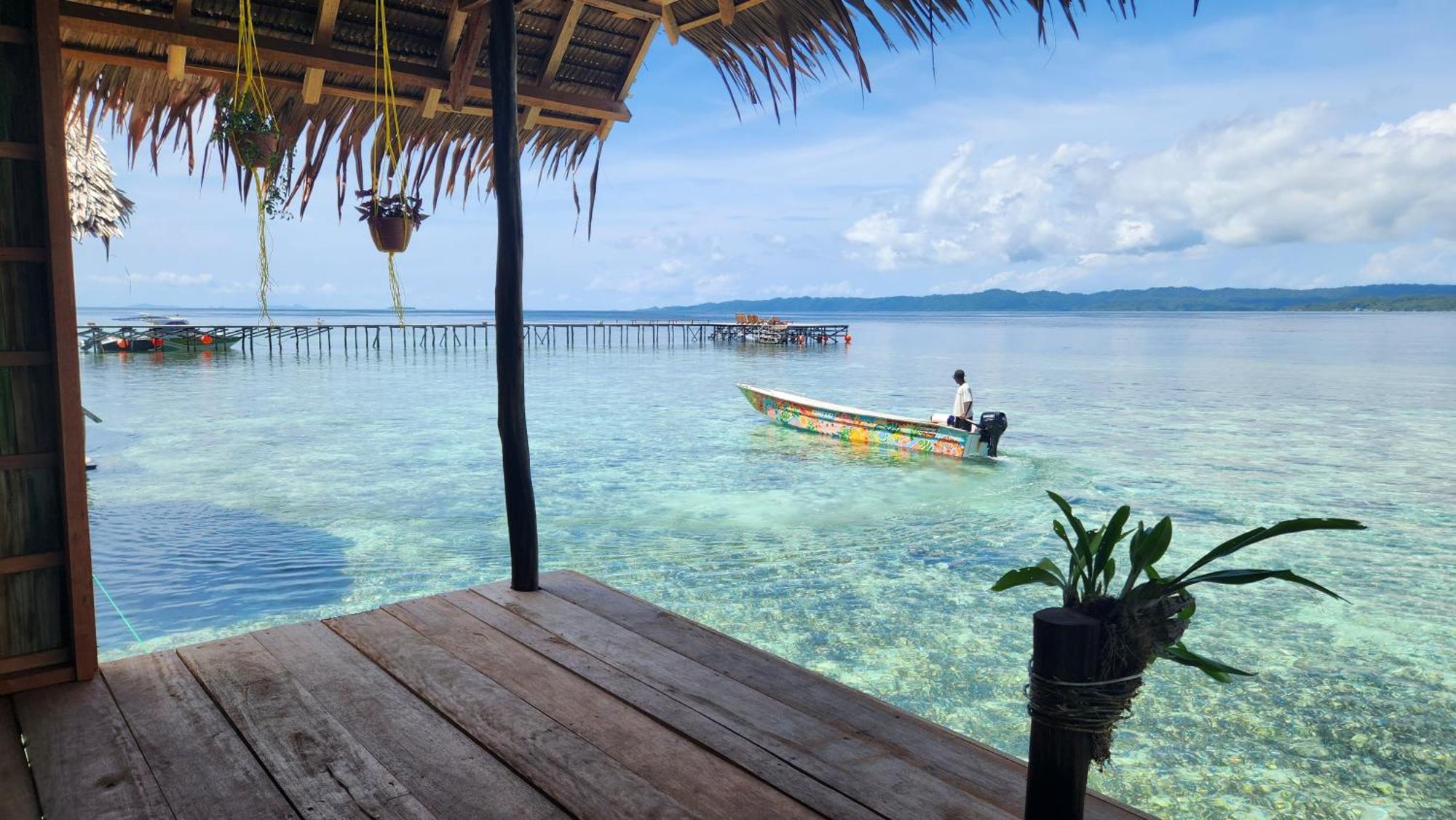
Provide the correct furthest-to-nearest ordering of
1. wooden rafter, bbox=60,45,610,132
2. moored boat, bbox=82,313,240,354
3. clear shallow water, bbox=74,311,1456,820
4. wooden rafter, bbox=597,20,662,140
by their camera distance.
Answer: moored boat, bbox=82,313,240,354, clear shallow water, bbox=74,311,1456,820, wooden rafter, bbox=597,20,662,140, wooden rafter, bbox=60,45,610,132

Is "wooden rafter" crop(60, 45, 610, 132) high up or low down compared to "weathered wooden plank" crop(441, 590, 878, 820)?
up

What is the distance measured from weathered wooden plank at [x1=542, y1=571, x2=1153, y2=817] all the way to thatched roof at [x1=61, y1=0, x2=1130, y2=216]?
2.02m

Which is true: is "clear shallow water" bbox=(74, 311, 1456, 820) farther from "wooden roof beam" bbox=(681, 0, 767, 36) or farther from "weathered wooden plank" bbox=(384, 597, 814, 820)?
"wooden roof beam" bbox=(681, 0, 767, 36)

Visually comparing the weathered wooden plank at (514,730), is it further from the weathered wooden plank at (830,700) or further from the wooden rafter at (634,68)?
the wooden rafter at (634,68)

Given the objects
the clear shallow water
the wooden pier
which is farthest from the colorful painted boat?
the wooden pier

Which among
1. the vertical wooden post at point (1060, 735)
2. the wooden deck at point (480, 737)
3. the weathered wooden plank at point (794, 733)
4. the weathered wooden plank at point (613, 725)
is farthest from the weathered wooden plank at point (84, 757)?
the vertical wooden post at point (1060, 735)

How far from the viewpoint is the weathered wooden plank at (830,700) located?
1705 mm

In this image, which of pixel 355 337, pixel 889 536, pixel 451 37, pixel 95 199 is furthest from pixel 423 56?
pixel 355 337

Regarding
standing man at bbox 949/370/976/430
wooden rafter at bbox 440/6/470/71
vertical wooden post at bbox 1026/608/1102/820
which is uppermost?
wooden rafter at bbox 440/6/470/71

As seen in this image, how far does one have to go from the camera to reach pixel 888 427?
12.2 meters

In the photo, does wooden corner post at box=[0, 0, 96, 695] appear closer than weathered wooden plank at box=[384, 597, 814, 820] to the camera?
No

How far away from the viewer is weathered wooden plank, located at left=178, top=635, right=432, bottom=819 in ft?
5.32

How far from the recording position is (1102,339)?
173 feet

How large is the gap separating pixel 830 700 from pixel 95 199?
17060mm
